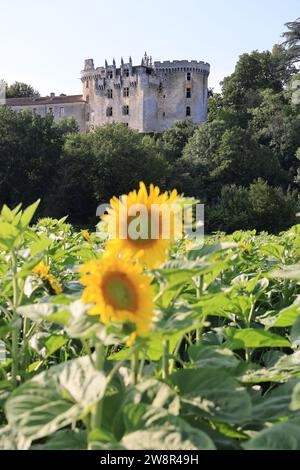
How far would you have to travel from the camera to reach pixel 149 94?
58094 millimetres

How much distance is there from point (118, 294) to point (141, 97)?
58287 millimetres

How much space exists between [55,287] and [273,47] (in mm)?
61093

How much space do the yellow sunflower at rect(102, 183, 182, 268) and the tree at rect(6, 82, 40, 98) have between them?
2784 inches

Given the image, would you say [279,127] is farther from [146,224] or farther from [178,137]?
[146,224]

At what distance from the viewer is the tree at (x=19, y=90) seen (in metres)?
69.2

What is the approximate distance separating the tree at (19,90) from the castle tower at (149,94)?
13.2 m

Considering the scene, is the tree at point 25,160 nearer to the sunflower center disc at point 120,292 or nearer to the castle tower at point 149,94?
the castle tower at point 149,94

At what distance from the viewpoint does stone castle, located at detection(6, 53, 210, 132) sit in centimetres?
5809

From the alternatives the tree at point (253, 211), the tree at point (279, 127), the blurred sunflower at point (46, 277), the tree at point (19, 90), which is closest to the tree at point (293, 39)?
the tree at point (279, 127)

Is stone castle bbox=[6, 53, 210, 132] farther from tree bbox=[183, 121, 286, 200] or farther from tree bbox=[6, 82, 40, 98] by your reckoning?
tree bbox=[183, 121, 286, 200]

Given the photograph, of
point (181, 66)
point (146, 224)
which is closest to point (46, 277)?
point (146, 224)

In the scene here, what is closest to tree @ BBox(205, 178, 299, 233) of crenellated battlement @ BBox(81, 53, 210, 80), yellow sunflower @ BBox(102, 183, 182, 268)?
crenellated battlement @ BBox(81, 53, 210, 80)

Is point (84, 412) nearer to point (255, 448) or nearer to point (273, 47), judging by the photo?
point (255, 448)
